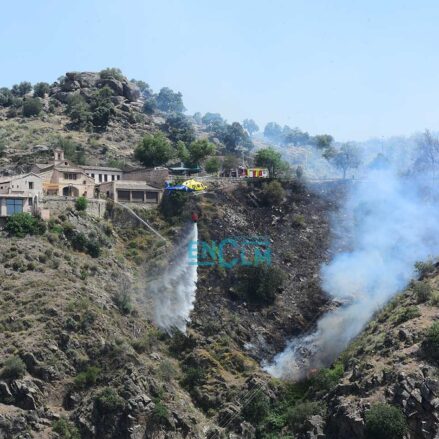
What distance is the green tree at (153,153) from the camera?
13625cm

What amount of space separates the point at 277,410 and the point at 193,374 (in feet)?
28.4

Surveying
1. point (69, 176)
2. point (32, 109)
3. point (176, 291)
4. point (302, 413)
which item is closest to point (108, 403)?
point (302, 413)

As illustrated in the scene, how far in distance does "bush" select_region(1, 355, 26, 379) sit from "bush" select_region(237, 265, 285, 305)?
29529 millimetres

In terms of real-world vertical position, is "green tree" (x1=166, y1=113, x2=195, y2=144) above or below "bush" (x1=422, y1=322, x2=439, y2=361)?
above

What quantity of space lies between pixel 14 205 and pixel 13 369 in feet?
82.3

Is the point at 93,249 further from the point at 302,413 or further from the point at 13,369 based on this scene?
the point at 302,413

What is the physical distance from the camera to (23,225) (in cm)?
→ 9962

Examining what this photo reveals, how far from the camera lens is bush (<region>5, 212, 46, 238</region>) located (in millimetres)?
99188

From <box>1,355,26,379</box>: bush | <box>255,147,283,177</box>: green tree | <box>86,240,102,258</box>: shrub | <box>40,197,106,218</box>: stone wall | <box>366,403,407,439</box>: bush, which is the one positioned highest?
<box>255,147,283,177</box>: green tree

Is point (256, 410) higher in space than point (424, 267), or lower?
lower

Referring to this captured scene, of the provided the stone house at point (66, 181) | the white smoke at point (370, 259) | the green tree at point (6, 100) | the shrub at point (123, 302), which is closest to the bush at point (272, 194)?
the white smoke at point (370, 259)

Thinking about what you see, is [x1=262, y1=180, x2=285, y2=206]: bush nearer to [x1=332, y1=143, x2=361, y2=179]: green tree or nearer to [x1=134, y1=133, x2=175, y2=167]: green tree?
[x1=134, y1=133, x2=175, y2=167]: green tree

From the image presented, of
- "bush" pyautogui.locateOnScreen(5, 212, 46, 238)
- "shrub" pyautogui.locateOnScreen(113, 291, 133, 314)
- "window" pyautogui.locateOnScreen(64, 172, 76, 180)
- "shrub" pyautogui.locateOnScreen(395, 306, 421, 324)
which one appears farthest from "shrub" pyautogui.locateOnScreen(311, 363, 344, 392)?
"window" pyautogui.locateOnScreen(64, 172, 76, 180)

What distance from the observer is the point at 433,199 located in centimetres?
12175
